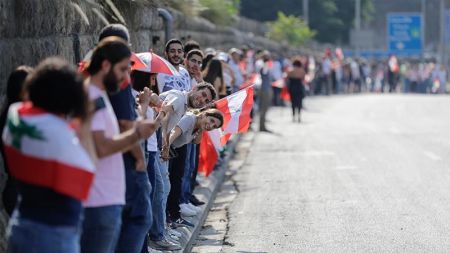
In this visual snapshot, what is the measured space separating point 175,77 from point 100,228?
5.27m

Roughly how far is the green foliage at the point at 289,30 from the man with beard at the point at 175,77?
44999 mm

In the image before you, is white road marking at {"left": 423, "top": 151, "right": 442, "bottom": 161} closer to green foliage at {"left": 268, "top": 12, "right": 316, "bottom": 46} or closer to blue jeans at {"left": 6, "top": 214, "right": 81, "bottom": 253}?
blue jeans at {"left": 6, "top": 214, "right": 81, "bottom": 253}

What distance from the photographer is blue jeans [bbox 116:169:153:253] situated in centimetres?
761

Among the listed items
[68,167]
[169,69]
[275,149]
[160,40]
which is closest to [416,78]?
[275,149]

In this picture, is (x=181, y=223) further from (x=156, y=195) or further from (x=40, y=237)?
(x=40, y=237)

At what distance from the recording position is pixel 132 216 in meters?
7.69

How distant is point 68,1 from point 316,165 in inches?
374

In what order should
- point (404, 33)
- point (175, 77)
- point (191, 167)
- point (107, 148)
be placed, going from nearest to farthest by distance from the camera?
1. point (107, 148)
2. point (175, 77)
3. point (191, 167)
4. point (404, 33)

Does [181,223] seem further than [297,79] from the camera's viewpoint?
No

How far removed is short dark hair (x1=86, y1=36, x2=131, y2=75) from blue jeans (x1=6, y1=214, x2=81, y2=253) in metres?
1.00

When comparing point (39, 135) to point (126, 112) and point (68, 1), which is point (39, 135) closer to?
point (126, 112)

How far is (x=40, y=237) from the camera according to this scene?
5.73 m

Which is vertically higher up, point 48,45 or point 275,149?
point 48,45

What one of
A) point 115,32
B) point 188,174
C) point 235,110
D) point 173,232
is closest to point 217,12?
point 235,110
